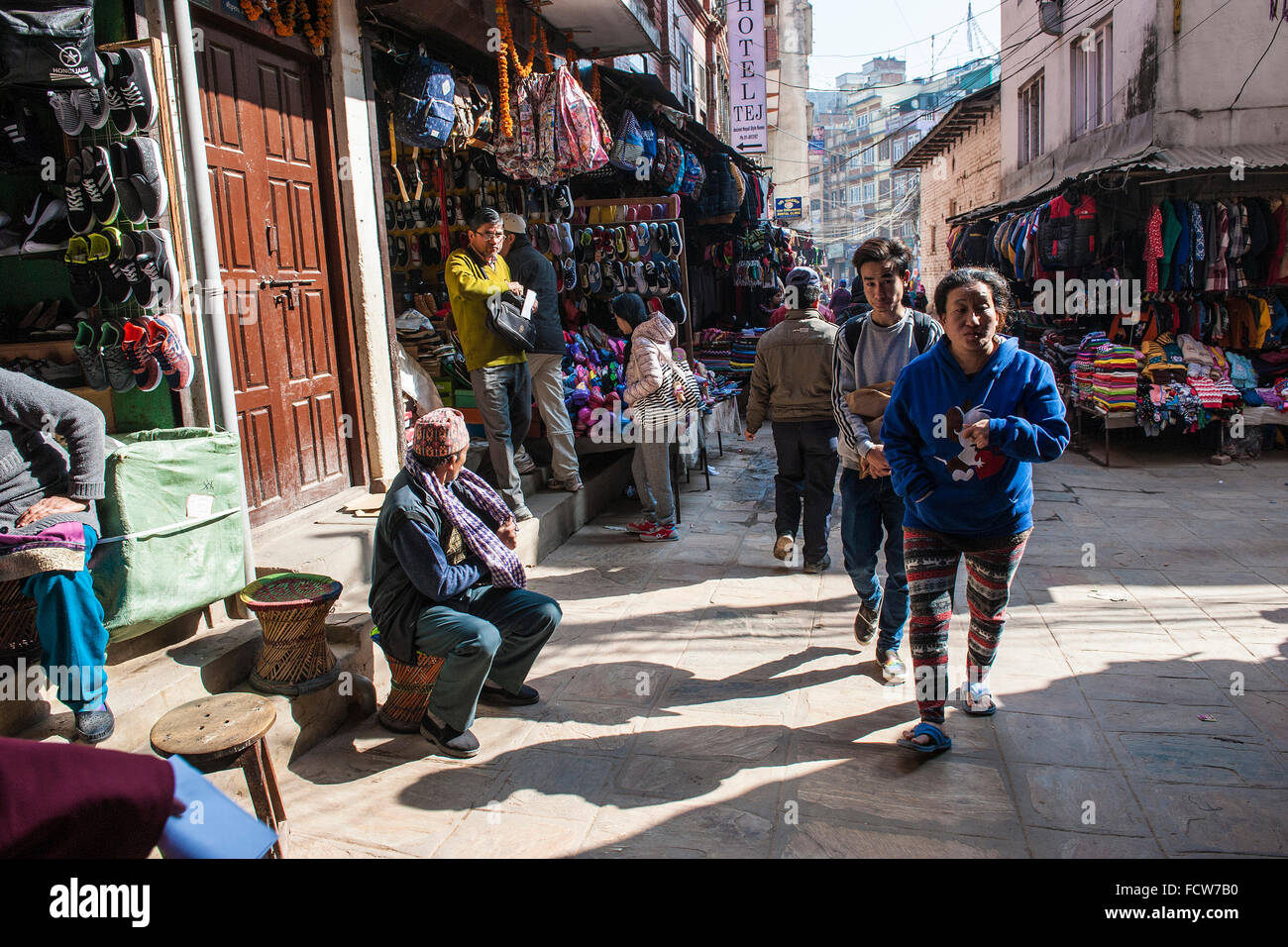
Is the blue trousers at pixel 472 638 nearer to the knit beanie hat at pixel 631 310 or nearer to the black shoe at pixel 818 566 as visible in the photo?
the black shoe at pixel 818 566

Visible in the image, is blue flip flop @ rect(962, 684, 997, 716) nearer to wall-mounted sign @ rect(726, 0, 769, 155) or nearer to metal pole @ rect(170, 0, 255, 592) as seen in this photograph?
metal pole @ rect(170, 0, 255, 592)

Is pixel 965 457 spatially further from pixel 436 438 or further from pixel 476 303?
pixel 476 303

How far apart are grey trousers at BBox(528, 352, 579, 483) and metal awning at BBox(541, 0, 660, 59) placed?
11.8 feet

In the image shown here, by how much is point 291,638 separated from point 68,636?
0.81 meters

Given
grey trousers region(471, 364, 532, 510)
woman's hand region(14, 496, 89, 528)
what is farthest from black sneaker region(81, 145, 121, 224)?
grey trousers region(471, 364, 532, 510)

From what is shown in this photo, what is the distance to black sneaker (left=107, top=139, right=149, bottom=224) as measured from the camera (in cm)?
397

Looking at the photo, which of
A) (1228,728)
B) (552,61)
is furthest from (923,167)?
(1228,728)

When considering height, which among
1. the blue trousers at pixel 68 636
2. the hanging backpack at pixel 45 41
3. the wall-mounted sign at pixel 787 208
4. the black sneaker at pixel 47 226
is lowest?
the blue trousers at pixel 68 636

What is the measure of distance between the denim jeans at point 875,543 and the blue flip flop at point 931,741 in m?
0.74

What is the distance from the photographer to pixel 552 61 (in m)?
8.16

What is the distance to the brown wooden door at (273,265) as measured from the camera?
500cm

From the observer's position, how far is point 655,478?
6.80m

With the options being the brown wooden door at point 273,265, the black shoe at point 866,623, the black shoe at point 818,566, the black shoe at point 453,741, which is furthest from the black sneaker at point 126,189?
the black shoe at point 818,566
